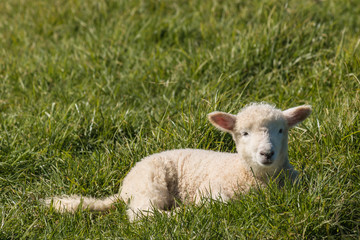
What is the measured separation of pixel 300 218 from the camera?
3.72 metres

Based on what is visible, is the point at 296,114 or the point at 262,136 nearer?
the point at 262,136

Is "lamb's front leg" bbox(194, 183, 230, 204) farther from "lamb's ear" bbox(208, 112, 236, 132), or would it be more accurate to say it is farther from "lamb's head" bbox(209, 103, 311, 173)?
"lamb's ear" bbox(208, 112, 236, 132)

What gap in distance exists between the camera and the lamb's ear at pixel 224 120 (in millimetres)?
4426

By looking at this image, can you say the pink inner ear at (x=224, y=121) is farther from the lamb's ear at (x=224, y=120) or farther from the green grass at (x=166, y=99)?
the green grass at (x=166, y=99)

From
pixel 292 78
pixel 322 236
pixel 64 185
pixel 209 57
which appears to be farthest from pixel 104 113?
pixel 322 236

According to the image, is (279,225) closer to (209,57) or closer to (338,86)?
(338,86)

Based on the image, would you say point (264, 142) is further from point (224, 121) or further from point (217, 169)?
point (217, 169)

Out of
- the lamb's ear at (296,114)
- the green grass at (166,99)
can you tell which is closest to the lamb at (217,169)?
the lamb's ear at (296,114)

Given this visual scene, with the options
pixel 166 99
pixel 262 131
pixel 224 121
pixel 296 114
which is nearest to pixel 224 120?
pixel 224 121

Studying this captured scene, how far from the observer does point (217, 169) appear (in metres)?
4.61

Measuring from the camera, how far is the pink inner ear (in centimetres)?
444

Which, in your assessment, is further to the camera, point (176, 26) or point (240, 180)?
point (176, 26)

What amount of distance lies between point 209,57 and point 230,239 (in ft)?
10.5

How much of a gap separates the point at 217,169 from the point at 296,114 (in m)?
0.81
